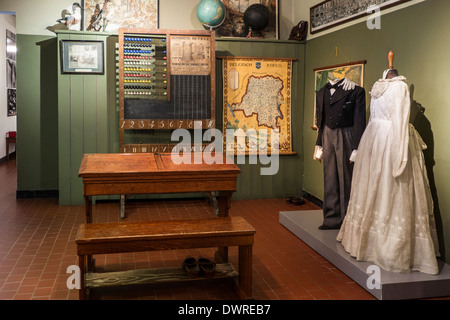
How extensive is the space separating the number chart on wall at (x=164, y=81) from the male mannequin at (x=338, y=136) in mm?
1972

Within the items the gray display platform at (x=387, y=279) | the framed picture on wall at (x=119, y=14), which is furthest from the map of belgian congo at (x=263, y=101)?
the gray display platform at (x=387, y=279)

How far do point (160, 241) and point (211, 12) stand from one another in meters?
4.33

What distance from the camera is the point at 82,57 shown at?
21.6 ft

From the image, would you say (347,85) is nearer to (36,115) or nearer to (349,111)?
(349,111)

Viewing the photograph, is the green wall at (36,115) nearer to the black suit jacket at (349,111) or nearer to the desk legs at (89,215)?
the desk legs at (89,215)

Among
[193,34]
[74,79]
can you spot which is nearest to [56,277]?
[74,79]

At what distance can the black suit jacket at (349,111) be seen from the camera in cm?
478

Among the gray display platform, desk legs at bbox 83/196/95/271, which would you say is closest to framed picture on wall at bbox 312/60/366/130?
the gray display platform

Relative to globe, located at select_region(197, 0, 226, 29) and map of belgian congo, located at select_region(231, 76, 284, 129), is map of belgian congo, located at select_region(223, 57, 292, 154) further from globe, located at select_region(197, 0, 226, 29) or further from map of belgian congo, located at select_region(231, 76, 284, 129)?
globe, located at select_region(197, 0, 226, 29)

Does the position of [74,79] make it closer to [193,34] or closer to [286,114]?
[193,34]

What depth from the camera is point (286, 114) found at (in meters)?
7.27

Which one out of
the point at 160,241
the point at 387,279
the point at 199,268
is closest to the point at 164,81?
the point at 199,268

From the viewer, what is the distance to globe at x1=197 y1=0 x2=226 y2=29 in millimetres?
6883

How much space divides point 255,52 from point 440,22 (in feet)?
10.6
